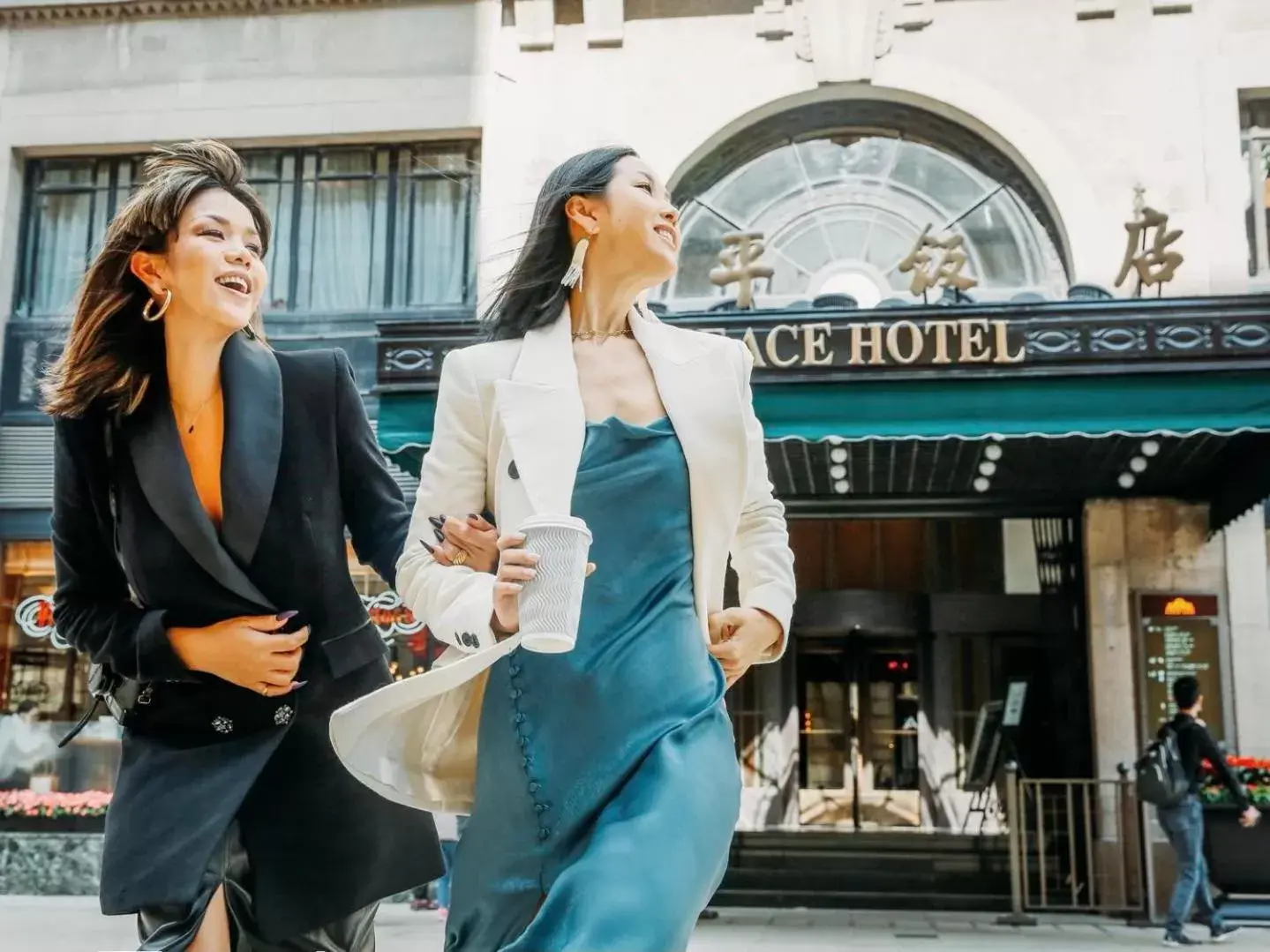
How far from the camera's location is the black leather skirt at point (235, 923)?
7.48ft

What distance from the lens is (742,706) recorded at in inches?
531

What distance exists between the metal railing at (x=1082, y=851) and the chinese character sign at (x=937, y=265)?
156 inches

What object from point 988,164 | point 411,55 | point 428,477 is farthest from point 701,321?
point 428,477

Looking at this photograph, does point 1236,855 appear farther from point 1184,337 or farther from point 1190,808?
point 1184,337

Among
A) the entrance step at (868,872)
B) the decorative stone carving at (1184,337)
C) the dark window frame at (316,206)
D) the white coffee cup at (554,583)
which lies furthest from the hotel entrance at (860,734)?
the white coffee cup at (554,583)

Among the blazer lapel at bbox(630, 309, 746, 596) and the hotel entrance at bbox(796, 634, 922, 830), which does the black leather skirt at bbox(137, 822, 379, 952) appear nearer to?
the blazer lapel at bbox(630, 309, 746, 596)

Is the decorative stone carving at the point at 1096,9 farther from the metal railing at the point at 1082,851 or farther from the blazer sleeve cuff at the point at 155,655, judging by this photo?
the blazer sleeve cuff at the point at 155,655

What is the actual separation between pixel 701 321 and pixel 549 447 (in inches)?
288

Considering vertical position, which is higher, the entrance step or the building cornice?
the building cornice

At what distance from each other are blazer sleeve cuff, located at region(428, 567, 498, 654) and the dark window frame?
10.6 m

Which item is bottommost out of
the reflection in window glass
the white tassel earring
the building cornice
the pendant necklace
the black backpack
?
the black backpack

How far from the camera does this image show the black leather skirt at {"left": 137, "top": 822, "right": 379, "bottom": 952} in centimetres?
228

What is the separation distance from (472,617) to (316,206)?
11.8m

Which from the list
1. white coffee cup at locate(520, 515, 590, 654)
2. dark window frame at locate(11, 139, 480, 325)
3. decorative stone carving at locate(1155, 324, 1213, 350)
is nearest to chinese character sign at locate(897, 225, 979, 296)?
decorative stone carving at locate(1155, 324, 1213, 350)
